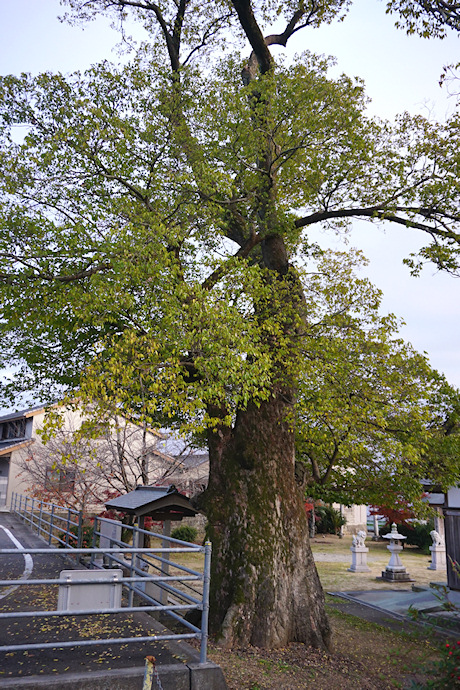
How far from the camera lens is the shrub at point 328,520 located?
36156 millimetres

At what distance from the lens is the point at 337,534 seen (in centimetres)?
3684

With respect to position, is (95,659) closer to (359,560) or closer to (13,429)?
(359,560)

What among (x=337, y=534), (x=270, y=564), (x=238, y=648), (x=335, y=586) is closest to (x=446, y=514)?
(x=335, y=586)

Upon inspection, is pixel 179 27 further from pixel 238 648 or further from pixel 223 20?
pixel 238 648

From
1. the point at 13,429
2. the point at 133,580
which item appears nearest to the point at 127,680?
the point at 133,580

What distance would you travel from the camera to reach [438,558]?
2409cm

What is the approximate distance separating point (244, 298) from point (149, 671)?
27.1 feet

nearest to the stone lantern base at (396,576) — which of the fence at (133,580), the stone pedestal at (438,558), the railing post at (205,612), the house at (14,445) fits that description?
the stone pedestal at (438,558)

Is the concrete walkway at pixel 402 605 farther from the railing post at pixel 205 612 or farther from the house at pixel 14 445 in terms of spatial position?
the house at pixel 14 445

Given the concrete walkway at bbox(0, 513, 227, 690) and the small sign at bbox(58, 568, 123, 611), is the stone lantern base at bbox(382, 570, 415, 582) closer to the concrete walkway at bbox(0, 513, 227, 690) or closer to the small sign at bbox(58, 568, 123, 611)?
the concrete walkway at bbox(0, 513, 227, 690)

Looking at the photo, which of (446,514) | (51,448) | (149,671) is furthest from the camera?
(51,448)

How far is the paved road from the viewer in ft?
18.0

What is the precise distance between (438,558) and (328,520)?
13017 mm

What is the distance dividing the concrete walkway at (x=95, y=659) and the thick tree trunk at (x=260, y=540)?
10.4 ft
